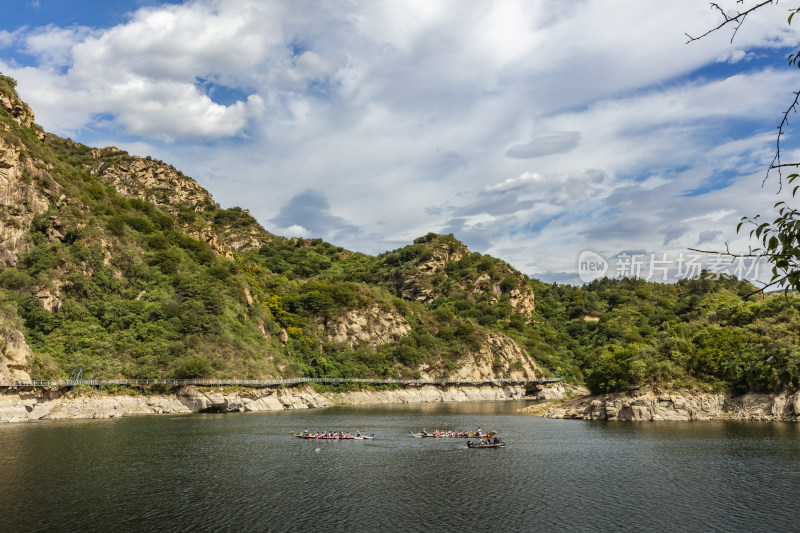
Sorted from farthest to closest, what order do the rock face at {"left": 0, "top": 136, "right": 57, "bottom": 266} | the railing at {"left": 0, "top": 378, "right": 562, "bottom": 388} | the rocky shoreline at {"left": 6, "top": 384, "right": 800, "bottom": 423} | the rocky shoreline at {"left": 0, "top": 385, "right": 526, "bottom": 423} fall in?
the rock face at {"left": 0, "top": 136, "right": 57, "bottom": 266} → the railing at {"left": 0, "top": 378, "right": 562, "bottom": 388} → the rocky shoreline at {"left": 0, "top": 385, "right": 526, "bottom": 423} → the rocky shoreline at {"left": 6, "top": 384, "right": 800, "bottom": 423}

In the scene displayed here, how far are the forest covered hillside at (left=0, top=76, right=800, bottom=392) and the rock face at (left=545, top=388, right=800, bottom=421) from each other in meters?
1.77

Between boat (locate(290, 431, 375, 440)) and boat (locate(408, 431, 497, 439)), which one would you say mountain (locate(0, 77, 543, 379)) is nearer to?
boat (locate(290, 431, 375, 440))

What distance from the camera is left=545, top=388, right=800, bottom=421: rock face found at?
224ft

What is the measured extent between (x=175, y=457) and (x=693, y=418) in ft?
212

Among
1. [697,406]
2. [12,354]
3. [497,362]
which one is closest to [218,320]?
[12,354]

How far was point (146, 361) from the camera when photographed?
289 feet

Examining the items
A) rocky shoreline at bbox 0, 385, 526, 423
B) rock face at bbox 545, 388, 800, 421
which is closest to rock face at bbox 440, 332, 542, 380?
rocky shoreline at bbox 0, 385, 526, 423

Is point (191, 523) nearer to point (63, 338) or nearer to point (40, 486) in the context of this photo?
point (40, 486)

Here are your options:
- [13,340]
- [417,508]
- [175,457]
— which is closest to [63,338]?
[13,340]

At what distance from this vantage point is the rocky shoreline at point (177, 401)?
232ft

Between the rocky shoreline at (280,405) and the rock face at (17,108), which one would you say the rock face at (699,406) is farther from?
the rock face at (17,108)

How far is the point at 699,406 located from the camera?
2854 inches

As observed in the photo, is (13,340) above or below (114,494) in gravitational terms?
above

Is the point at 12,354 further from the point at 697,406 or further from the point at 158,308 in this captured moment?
the point at 697,406
